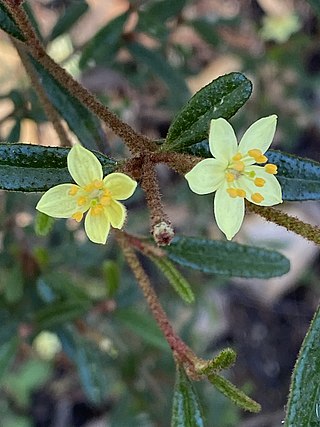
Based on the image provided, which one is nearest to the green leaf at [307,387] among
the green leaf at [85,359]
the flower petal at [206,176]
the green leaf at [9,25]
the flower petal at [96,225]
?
the flower petal at [206,176]

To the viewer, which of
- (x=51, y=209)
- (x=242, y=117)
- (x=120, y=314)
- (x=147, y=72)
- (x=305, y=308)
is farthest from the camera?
(x=305, y=308)

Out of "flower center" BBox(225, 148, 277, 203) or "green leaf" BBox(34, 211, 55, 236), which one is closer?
"flower center" BBox(225, 148, 277, 203)

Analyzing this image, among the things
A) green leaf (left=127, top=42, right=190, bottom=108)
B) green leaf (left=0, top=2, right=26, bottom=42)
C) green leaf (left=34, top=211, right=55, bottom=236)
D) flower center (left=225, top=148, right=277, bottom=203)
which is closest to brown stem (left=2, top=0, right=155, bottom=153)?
green leaf (left=0, top=2, right=26, bottom=42)

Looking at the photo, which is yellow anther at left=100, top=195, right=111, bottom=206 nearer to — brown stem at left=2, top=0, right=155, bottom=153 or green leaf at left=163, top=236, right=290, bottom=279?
brown stem at left=2, top=0, right=155, bottom=153

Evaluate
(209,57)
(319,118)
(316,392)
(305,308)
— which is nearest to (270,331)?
(305,308)

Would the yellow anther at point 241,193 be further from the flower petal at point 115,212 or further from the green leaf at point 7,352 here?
the green leaf at point 7,352

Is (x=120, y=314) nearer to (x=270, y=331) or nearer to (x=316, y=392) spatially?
(x=316, y=392)
